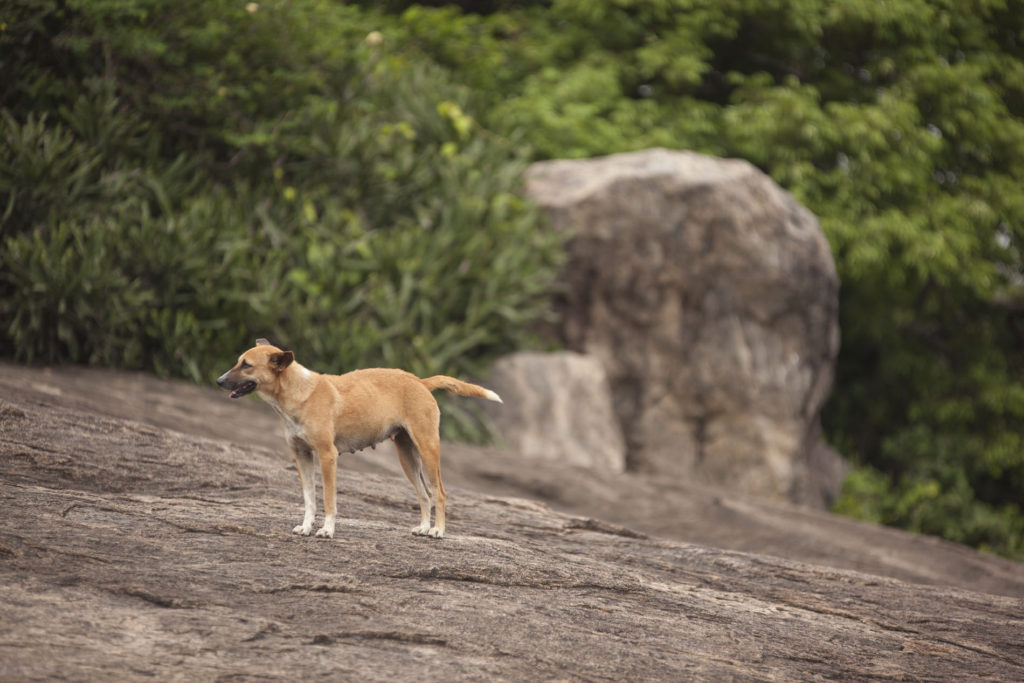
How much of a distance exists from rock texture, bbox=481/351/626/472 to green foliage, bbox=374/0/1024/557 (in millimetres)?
4211

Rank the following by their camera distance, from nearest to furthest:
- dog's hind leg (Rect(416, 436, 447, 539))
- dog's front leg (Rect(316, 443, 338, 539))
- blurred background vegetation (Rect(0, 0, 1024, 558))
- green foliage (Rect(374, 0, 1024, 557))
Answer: dog's front leg (Rect(316, 443, 338, 539))
dog's hind leg (Rect(416, 436, 447, 539))
blurred background vegetation (Rect(0, 0, 1024, 558))
green foliage (Rect(374, 0, 1024, 557))

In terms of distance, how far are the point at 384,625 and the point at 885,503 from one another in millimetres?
13493

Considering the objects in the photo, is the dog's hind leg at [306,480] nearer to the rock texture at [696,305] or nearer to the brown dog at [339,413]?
the brown dog at [339,413]

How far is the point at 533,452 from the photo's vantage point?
13.2 metres

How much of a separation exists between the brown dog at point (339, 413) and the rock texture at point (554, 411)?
7516 mm

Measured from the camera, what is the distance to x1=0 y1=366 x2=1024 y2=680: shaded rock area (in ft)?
14.2

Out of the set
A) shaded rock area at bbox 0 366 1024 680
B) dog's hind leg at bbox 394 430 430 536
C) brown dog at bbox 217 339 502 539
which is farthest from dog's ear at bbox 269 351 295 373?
shaded rock area at bbox 0 366 1024 680

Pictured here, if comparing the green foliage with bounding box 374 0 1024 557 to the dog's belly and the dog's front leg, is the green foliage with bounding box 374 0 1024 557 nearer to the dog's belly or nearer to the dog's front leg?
the dog's belly

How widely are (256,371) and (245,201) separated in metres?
8.53

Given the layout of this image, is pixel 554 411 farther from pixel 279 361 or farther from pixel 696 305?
pixel 279 361

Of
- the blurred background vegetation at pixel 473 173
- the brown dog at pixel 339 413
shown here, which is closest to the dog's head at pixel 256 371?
the brown dog at pixel 339 413

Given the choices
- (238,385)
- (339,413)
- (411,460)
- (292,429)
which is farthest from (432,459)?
(238,385)

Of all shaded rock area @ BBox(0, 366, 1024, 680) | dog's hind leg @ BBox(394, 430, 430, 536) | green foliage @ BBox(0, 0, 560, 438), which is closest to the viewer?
shaded rock area @ BBox(0, 366, 1024, 680)

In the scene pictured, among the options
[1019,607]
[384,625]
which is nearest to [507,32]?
[1019,607]
